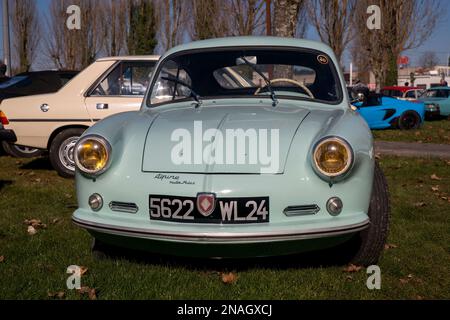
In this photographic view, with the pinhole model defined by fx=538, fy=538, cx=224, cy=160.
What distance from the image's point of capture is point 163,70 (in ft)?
15.4

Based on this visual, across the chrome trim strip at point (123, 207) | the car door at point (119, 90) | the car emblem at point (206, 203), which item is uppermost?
the car door at point (119, 90)

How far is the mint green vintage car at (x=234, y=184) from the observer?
3.05 metres

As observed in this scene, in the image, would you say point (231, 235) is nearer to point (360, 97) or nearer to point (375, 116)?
point (360, 97)

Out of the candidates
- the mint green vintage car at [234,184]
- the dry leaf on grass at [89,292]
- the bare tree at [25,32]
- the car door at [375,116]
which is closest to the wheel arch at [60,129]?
the mint green vintage car at [234,184]

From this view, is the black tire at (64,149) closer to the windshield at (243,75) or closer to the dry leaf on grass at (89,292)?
the windshield at (243,75)

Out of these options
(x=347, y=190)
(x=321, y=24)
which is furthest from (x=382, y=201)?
(x=321, y=24)

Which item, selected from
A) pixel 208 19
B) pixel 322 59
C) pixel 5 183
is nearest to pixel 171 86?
pixel 322 59

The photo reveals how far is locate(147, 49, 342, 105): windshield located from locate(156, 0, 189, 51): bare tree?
25.4m

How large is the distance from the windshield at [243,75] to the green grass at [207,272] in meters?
1.39

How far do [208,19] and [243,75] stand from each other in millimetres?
22579

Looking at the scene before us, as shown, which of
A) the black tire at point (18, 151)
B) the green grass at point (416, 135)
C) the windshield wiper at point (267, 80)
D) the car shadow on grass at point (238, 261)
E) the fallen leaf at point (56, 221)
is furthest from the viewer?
the green grass at point (416, 135)

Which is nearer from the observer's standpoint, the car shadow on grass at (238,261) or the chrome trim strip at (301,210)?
the chrome trim strip at (301,210)

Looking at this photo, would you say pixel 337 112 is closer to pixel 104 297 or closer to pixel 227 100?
pixel 227 100

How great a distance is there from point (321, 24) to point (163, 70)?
24.0 m
